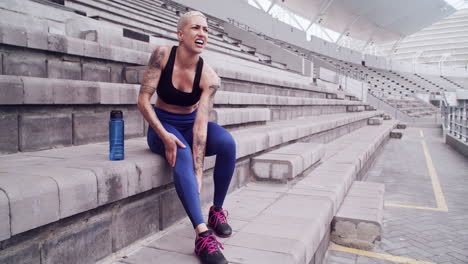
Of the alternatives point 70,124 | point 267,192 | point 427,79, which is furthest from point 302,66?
point 427,79

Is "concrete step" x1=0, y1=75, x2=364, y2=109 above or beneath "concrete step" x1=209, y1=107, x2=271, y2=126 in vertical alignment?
above

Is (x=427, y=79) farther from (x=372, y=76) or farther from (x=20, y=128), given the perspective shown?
(x=20, y=128)

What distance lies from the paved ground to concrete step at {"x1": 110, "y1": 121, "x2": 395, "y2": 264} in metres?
0.53

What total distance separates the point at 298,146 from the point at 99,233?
10.9 ft

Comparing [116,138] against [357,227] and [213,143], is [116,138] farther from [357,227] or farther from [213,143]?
[357,227]

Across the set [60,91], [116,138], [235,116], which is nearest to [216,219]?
[116,138]

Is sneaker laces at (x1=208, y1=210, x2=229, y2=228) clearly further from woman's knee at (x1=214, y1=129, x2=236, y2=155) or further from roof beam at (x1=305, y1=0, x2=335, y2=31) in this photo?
roof beam at (x1=305, y1=0, x2=335, y2=31)

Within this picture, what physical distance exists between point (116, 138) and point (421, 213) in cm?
407

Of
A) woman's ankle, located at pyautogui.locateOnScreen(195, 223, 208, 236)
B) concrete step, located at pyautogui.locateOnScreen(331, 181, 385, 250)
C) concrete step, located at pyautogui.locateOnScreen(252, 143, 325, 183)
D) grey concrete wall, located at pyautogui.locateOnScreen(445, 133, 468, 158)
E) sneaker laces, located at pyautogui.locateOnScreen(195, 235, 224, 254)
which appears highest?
concrete step, located at pyautogui.locateOnScreen(252, 143, 325, 183)

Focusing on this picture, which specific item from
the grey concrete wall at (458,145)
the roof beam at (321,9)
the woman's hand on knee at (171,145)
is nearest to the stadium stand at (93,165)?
the woman's hand on knee at (171,145)

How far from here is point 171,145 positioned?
221 cm

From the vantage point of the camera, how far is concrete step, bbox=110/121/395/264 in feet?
6.69

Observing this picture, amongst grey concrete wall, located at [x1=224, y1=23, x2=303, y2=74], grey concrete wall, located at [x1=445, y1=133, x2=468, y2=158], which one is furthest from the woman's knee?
grey concrete wall, located at [x1=224, y1=23, x2=303, y2=74]

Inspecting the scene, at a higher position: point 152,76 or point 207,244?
point 152,76
